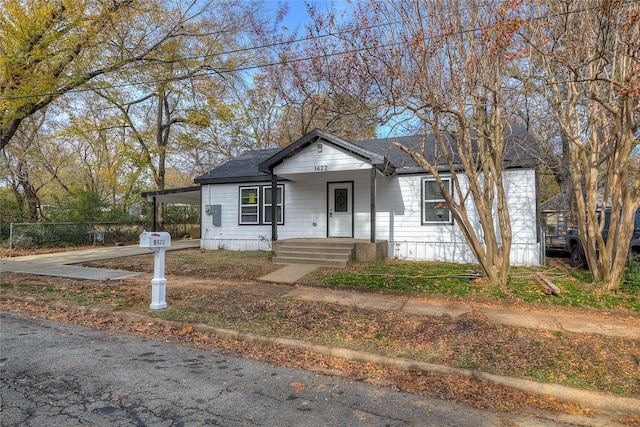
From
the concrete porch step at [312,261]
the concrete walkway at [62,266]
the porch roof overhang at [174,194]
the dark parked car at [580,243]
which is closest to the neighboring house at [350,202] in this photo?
the porch roof overhang at [174,194]

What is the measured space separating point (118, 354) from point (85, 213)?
16198 mm

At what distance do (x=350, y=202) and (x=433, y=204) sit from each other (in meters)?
2.79

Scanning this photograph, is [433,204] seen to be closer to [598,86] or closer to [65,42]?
[598,86]

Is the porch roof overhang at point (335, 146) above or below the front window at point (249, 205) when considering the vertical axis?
above

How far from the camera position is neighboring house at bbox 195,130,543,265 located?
1088 cm

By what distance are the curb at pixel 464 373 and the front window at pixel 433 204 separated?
826 cm

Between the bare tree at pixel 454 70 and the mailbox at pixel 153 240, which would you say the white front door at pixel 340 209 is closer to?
the bare tree at pixel 454 70

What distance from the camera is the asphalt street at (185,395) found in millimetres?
2904

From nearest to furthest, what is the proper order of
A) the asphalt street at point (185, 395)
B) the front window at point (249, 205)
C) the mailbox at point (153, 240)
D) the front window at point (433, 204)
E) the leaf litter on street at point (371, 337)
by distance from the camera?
the asphalt street at point (185, 395) → the leaf litter on street at point (371, 337) → the mailbox at point (153, 240) → the front window at point (433, 204) → the front window at point (249, 205)

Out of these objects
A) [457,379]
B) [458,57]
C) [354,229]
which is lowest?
[457,379]

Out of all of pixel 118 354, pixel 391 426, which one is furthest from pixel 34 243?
pixel 391 426

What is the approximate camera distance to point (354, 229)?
12.8 m

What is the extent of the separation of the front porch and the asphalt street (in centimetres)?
627

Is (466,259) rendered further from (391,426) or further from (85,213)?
(85,213)
